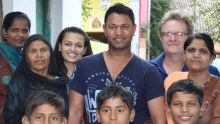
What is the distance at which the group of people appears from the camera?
372 centimetres

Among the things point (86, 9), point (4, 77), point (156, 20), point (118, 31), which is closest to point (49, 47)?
point (4, 77)

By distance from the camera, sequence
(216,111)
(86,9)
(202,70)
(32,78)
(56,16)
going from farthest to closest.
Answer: (86,9)
(56,16)
(32,78)
(202,70)
(216,111)

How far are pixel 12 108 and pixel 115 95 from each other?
858 mm

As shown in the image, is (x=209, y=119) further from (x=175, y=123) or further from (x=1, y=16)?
(x=1, y=16)

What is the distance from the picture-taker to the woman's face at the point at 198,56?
157 inches

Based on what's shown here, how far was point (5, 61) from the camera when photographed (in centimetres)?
442

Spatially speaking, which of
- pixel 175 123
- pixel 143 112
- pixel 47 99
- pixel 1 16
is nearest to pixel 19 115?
pixel 47 99

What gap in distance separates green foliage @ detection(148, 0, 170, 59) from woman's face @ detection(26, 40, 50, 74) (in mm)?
17450

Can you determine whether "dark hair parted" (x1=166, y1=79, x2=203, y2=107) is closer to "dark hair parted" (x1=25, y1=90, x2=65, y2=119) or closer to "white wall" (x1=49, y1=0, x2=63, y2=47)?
"dark hair parted" (x1=25, y1=90, x2=65, y2=119)

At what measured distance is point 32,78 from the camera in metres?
4.08

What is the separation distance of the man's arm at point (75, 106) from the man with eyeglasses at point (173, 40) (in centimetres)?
95

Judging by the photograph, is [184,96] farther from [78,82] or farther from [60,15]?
[60,15]

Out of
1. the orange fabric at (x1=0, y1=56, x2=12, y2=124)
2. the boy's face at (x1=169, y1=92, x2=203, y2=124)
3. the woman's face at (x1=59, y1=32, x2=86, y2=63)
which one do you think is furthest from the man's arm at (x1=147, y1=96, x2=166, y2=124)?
the orange fabric at (x1=0, y1=56, x2=12, y2=124)

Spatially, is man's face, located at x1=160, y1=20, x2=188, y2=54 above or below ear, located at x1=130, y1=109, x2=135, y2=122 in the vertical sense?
above
